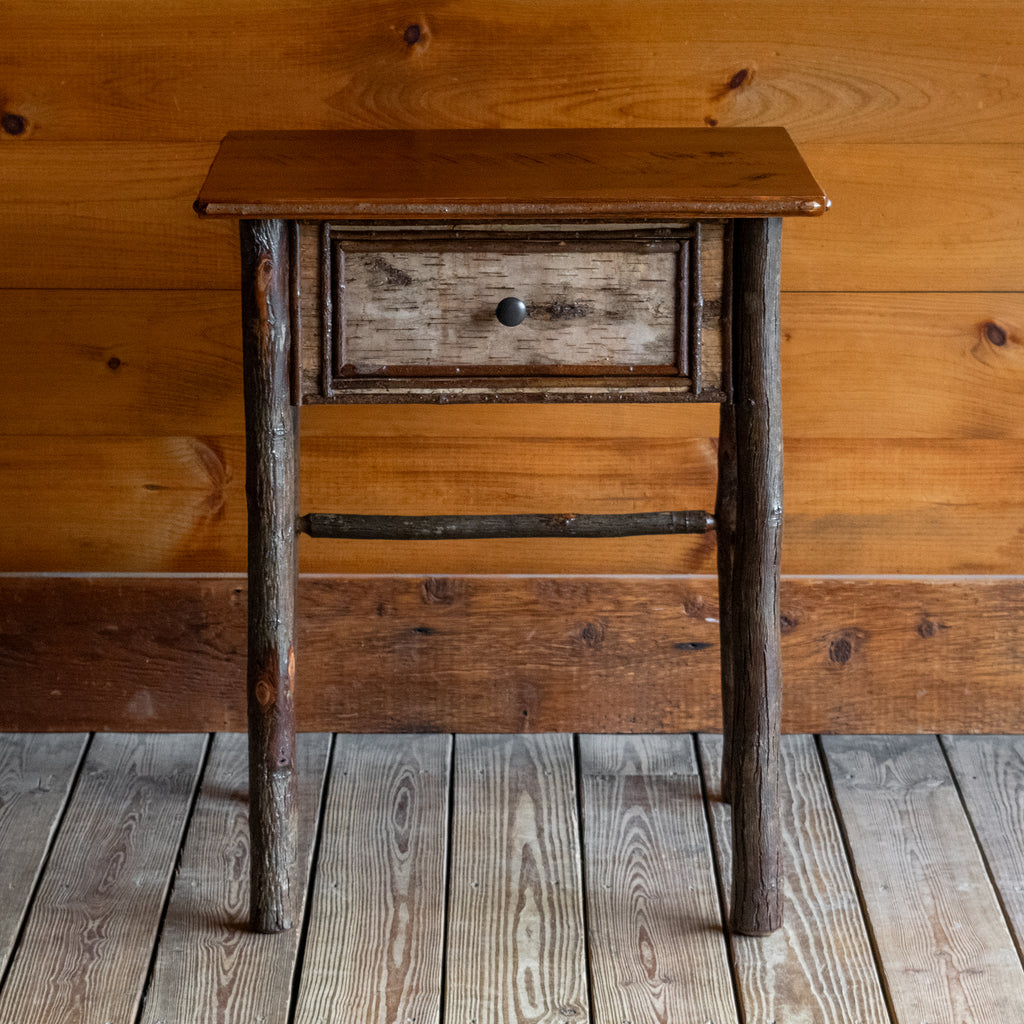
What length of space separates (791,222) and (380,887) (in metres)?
0.93

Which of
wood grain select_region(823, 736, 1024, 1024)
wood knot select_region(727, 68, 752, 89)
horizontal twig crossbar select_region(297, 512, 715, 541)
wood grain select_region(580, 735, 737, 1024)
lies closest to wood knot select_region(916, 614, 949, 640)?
wood grain select_region(823, 736, 1024, 1024)

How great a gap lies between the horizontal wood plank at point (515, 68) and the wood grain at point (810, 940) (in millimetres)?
832

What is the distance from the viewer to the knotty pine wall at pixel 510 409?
1.55 m

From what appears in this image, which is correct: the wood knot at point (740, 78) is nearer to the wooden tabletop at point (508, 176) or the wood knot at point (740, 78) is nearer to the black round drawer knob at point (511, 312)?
the wooden tabletop at point (508, 176)

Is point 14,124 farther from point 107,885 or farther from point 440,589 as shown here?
point 107,885

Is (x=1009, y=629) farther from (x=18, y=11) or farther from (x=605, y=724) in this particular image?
(x=18, y=11)

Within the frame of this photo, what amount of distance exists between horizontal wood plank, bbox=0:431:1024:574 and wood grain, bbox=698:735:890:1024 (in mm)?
336

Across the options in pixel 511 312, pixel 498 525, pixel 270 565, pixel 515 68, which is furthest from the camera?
pixel 515 68

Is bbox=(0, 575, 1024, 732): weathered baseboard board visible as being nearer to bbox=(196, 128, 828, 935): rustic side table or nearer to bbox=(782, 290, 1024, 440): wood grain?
bbox=(782, 290, 1024, 440): wood grain

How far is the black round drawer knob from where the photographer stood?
1223mm

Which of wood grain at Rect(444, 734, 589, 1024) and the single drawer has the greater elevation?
the single drawer

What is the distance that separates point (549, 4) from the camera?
153cm

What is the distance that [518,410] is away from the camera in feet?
5.51

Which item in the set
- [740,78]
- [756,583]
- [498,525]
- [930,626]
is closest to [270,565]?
[498,525]
